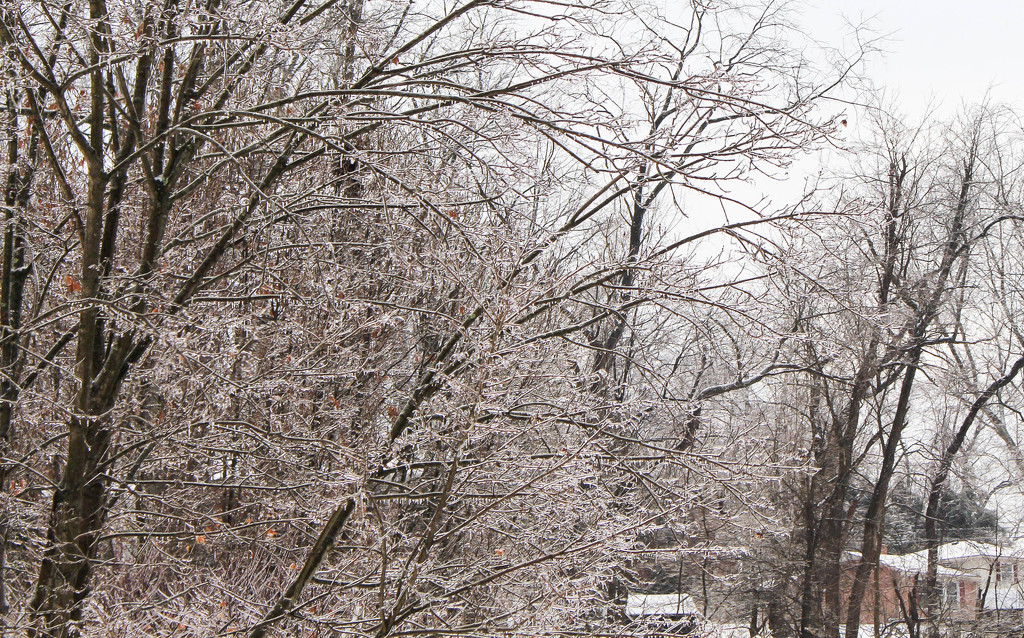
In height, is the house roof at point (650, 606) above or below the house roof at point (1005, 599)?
above

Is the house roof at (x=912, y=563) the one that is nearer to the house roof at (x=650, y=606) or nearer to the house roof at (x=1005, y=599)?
the house roof at (x=1005, y=599)

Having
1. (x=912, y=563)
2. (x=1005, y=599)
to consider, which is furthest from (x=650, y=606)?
(x=1005, y=599)

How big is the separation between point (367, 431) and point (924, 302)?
14.7 meters

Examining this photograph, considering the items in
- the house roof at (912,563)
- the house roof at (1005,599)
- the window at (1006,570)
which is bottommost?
the house roof at (1005,599)

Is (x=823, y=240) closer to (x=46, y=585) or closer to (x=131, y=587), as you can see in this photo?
(x=46, y=585)

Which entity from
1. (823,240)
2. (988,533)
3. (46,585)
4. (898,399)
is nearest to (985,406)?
(898,399)

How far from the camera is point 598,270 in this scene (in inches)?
169

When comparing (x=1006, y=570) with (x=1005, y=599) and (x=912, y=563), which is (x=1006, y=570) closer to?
(x=912, y=563)

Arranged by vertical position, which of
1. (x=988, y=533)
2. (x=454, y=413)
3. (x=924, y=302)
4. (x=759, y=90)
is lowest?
(x=988, y=533)

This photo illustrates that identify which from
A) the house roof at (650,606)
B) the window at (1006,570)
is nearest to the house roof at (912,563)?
the window at (1006,570)

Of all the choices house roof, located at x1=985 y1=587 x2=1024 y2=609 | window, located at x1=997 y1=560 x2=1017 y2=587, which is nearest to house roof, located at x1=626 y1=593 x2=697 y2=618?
window, located at x1=997 y1=560 x2=1017 y2=587

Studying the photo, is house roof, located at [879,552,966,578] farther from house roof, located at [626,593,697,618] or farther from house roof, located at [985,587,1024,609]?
house roof, located at [626,593,697,618]

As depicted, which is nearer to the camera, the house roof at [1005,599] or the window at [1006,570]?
the window at [1006,570]

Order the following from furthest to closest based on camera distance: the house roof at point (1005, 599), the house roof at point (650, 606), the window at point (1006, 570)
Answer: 1. the house roof at point (1005, 599)
2. the window at point (1006, 570)
3. the house roof at point (650, 606)
